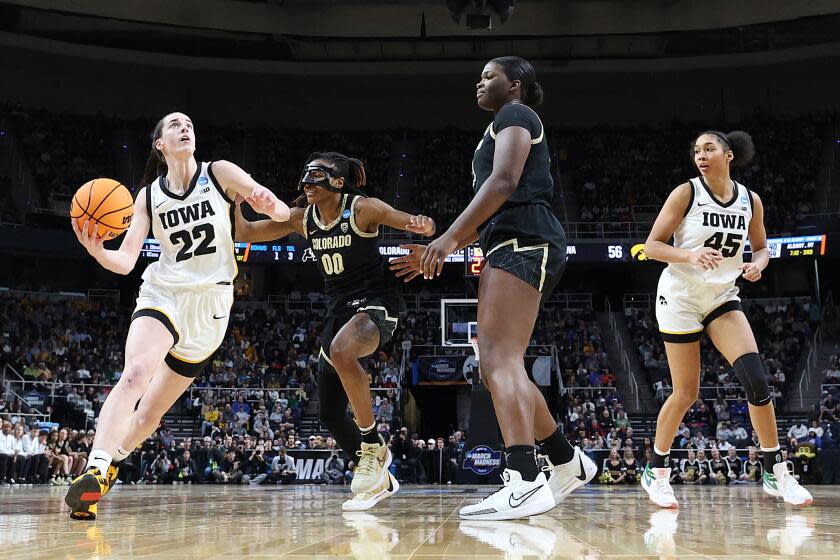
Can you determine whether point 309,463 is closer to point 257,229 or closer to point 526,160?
point 257,229

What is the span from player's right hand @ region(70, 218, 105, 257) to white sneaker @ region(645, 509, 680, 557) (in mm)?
3180

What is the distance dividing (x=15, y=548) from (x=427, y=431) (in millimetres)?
22679

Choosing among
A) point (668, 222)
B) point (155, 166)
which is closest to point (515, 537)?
point (668, 222)

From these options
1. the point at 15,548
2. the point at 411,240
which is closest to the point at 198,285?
the point at 15,548

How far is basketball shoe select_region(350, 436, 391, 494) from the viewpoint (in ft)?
17.5

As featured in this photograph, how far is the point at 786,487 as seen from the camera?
565 cm

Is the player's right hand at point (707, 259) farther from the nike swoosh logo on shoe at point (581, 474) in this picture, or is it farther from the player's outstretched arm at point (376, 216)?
the player's outstretched arm at point (376, 216)

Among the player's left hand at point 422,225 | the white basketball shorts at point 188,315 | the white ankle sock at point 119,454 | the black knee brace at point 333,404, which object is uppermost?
the player's left hand at point 422,225

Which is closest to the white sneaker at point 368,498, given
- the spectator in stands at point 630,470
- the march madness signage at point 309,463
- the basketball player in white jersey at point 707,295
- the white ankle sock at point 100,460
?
the white ankle sock at point 100,460

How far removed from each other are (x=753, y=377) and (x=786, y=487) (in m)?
0.81

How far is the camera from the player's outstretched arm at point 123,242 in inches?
179

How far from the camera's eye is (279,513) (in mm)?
4898

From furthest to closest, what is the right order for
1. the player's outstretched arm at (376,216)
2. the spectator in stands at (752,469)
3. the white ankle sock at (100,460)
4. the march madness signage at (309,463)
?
the march madness signage at (309,463), the spectator in stands at (752,469), the player's outstretched arm at (376,216), the white ankle sock at (100,460)

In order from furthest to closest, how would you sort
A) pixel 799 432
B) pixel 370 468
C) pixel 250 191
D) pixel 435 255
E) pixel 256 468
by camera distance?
1. pixel 799 432
2. pixel 256 468
3. pixel 370 468
4. pixel 250 191
5. pixel 435 255
